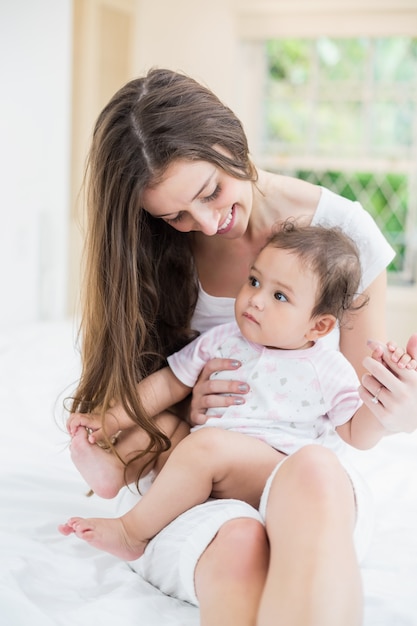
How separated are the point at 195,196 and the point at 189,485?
0.53 metres

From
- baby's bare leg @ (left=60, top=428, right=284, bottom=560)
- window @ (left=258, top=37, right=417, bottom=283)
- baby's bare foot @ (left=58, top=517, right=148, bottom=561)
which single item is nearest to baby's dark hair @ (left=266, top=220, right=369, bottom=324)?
baby's bare leg @ (left=60, top=428, right=284, bottom=560)

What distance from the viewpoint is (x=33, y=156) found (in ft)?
12.4

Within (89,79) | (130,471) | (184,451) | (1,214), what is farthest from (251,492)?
(89,79)

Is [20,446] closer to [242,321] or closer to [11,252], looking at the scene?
[242,321]

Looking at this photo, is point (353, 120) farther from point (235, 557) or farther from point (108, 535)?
point (235, 557)

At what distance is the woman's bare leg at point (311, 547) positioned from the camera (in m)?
0.99

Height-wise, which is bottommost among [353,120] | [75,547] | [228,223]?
[75,547]

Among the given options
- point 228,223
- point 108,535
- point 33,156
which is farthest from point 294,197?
point 33,156

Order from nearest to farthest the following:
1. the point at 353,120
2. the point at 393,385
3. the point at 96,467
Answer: the point at 393,385, the point at 96,467, the point at 353,120

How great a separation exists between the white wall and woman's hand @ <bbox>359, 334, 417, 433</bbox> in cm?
257

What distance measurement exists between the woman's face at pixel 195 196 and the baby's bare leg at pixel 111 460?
0.44 meters

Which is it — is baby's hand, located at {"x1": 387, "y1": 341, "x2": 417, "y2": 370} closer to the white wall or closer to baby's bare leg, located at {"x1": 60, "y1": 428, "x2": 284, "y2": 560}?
baby's bare leg, located at {"x1": 60, "y1": 428, "x2": 284, "y2": 560}

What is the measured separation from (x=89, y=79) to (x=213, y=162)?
340 cm

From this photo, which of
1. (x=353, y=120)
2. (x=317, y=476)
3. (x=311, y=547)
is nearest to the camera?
(x=311, y=547)
